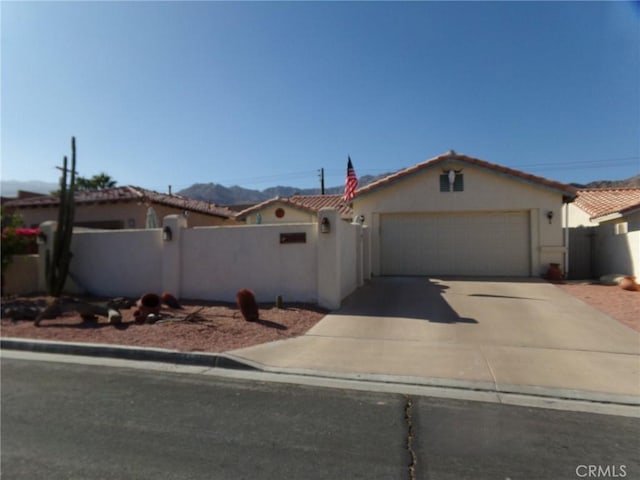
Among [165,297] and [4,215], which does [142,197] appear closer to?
[4,215]

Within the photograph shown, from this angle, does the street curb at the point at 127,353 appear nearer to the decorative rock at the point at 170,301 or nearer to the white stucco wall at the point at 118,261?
the decorative rock at the point at 170,301

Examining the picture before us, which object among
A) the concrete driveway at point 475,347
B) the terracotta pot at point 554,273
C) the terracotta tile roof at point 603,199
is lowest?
the concrete driveway at point 475,347

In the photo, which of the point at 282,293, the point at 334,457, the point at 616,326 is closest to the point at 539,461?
the point at 334,457

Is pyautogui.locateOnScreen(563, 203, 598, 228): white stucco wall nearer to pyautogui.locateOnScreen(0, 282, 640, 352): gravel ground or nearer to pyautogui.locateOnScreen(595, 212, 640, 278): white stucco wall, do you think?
pyautogui.locateOnScreen(595, 212, 640, 278): white stucco wall

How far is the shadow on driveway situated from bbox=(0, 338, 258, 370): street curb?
363 centimetres

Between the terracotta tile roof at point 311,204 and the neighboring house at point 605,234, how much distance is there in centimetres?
977

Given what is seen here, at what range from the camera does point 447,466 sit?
346cm

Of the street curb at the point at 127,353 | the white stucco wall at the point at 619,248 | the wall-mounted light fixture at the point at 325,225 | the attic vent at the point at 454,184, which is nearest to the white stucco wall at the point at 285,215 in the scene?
the attic vent at the point at 454,184

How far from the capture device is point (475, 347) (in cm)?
687

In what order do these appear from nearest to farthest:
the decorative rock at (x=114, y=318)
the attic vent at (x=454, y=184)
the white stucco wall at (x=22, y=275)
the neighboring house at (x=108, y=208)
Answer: the decorative rock at (x=114, y=318) → the white stucco wall at (x=22, y=275) → the attic vent at (x=454, y=184) → the neighboring house at (x=108, y=208)

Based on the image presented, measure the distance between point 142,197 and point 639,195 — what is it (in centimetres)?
2219

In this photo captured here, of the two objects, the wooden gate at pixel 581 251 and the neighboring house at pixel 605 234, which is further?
the wooden gate at pixel 581 251

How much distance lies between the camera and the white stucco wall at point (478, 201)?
14.9 m

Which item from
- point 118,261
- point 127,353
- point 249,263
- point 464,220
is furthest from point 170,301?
point 464,220
